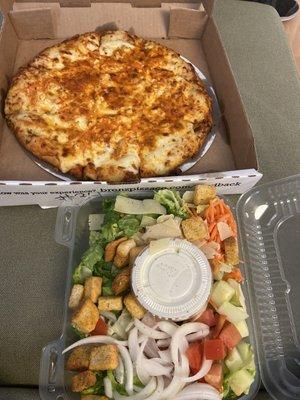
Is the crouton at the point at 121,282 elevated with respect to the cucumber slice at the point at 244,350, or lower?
elevated

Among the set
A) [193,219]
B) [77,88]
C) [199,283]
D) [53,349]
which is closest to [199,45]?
[77,88]

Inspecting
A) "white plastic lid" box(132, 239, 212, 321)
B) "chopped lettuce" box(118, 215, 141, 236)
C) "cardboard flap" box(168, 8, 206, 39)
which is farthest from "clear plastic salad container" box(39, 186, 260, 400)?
"cardboard flap" box(168, 8, 206, 39)

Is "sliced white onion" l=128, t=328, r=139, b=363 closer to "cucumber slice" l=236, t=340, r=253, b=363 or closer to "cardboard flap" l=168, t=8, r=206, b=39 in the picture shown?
"cucumber slice" l=236, t=340, r=253, b=363

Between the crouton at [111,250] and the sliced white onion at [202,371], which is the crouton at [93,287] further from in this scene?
the sliced white onion at [202,371]

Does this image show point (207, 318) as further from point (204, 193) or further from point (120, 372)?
point (204, 193)

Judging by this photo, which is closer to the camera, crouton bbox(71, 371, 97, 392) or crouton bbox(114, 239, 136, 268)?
crouton bbox(71, 371, 97, 392)

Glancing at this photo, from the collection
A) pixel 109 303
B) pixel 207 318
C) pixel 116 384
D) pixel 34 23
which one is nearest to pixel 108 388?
pixel 116 384

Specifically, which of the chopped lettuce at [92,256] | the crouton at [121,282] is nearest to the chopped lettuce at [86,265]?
the chopped lettuce at [92,256]
